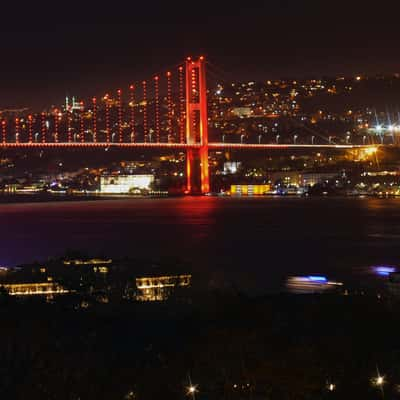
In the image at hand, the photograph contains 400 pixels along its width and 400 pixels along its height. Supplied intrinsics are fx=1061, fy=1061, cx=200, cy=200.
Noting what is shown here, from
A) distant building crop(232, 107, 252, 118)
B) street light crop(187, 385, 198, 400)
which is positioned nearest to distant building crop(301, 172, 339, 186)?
distant building crop(232, 107, 252, 118)

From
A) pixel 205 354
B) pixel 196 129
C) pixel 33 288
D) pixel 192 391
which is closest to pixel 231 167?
pixel 196 129

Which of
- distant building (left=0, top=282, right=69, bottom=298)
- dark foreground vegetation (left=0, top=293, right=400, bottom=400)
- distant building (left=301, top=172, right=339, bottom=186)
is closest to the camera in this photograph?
dark foreground vegetation (left=0, top=293, right=400, bottom=400)

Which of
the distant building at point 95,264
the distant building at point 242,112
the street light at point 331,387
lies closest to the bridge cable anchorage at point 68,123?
the distant building at point 242,112

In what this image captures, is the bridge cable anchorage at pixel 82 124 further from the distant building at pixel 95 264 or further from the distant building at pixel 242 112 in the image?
the distant building at pixel 95 264

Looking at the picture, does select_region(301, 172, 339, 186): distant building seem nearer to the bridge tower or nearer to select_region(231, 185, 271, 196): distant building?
select_region(231, 185, 271, 196): distant building

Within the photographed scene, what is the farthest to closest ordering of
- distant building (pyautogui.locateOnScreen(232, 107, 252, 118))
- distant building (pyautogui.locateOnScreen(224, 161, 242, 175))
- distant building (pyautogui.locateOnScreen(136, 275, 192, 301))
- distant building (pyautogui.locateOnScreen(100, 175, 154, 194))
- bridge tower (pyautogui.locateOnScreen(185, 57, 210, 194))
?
distant building (pyautogui.locateOnScreen(232, 107, 252, 118)) → distant building (pyautogui.locateOnScreen(100, 175, 154, 194)) → distant building (pyautogui.locateOnScreen(224, 161, 242, 175)) → bridge tower (pyautogui.locateOnScreen(185, 57, 210, 194)) → distant building (pyautogui.locateOnScreen(136, 275, 192, 301))

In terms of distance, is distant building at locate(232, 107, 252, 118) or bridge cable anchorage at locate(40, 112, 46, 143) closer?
bridge cable anchorage at locate(40, 112, 46, 143)
